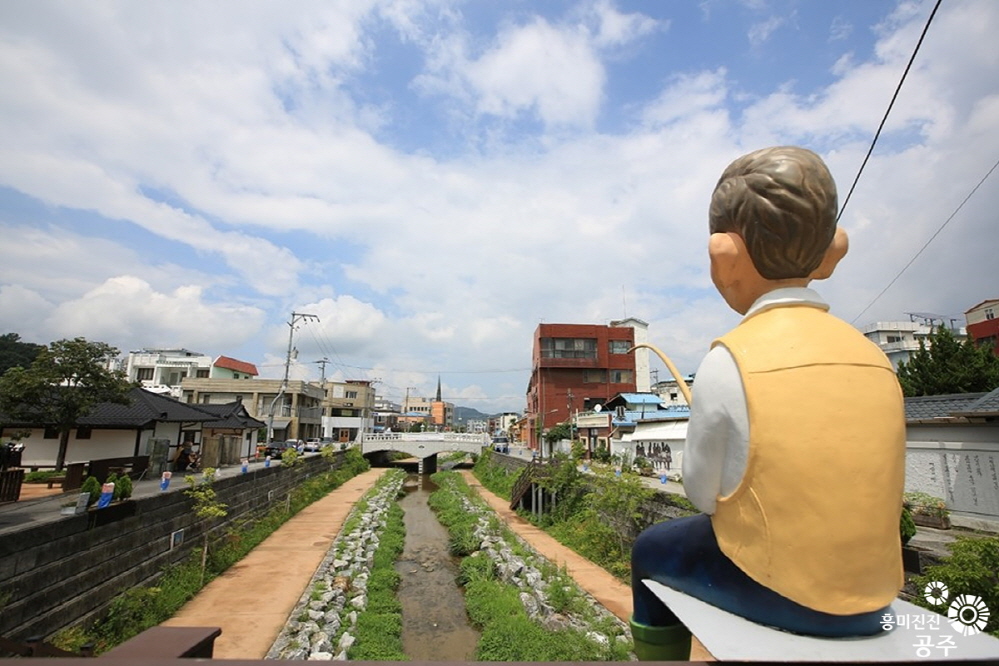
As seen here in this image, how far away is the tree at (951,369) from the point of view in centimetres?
1955

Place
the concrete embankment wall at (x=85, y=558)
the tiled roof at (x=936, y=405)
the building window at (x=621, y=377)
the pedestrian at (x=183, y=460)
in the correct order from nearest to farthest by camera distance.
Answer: the concrete embankment wall at (x=85, y=558) < the tiled roof at (x=936, y=405) < the pedestrian at (x=183, y=460) < the building window at (x=621, y=377)

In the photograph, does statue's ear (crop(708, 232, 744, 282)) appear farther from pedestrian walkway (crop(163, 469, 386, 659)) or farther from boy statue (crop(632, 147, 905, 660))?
pedestrian walkway (crop(163, 469, 386, 659))

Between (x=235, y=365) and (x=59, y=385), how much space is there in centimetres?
4530

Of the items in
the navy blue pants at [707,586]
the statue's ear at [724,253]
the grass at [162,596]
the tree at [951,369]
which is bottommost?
the grass at [162,596]

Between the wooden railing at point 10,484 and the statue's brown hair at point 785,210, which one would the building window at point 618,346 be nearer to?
the wooden railing at point 10,484

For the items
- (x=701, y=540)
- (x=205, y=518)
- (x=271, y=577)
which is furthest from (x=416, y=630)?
(x=701, y=540)

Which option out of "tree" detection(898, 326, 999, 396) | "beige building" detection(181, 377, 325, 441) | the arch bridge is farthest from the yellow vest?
the arch bridge

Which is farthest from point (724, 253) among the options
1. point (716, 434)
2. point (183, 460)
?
point (183, 460)

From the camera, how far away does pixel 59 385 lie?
1238 centimetres

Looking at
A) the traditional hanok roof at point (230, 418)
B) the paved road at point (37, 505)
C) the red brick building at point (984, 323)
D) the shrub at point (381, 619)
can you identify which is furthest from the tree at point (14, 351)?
the red brick building at point (984, 323)

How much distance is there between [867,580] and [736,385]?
869 mm

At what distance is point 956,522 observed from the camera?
954cm

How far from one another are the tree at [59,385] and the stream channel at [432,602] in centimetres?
916

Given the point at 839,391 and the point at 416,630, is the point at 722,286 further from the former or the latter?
the point at 416,630
